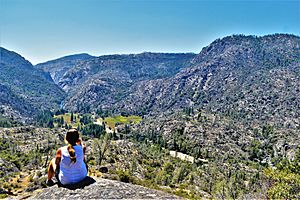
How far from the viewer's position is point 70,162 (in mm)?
12805

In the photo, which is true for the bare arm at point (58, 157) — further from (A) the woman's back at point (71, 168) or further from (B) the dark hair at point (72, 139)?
(B) the dark hair at point (72, 139)

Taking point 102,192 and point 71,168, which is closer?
point 71,168

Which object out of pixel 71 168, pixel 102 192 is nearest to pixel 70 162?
pixel 71 168

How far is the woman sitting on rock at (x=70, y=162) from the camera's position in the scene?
41.9ft

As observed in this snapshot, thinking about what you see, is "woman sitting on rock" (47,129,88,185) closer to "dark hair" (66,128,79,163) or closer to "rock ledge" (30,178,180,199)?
"dark hair" (66,128,79,163)

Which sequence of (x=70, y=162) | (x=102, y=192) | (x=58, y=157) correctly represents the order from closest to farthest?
(x=70, y=162), (x=58, y=157), (x=102, y=192)

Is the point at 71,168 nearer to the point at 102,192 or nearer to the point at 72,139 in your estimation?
the point at 72,139

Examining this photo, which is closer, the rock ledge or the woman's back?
the woman's back

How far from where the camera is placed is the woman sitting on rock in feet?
41.9

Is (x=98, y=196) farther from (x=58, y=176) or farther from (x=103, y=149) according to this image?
(x=103, y=149)

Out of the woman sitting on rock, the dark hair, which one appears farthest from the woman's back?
the dark hair

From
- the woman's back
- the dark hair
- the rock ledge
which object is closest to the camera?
the dark hair

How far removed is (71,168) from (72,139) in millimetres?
1278

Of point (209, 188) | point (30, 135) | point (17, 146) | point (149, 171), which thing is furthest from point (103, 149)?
point (30, 135)
